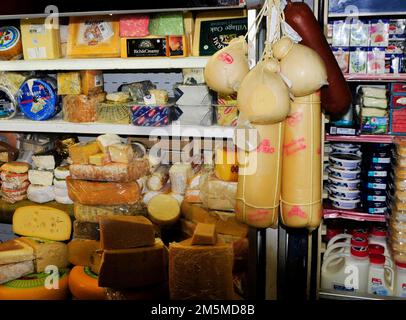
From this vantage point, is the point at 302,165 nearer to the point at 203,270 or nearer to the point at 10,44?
the point at 203,270

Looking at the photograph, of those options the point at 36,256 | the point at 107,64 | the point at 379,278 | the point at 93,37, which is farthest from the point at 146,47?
the point at 379,278

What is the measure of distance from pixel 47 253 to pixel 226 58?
65.2 inches

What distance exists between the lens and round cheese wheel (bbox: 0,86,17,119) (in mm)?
2609

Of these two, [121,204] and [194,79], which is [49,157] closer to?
[121,204]

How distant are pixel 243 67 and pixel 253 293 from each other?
122cm

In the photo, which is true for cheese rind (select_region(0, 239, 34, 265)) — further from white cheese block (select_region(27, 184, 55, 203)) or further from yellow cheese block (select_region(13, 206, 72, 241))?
white cheese block (select_region(27, 184, 55, 203))

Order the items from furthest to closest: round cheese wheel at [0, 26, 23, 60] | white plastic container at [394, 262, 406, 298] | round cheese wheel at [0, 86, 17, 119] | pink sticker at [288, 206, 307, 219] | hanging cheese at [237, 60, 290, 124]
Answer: white plastic container at [394, 262, 406, 298], round cheese wheel at [0, 86, 17, 119], round cheese wheel at [0, 26, 23, 60], pink sticker at [288, 206, 307, 219], hanging cheese at [237, 60, 290, 124]

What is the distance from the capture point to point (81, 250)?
8.61ft

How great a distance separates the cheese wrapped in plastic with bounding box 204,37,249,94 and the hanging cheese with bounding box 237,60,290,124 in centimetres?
9

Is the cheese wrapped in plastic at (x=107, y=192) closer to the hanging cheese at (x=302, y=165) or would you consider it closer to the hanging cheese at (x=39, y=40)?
the hanging cheese at (x=39, y=40)

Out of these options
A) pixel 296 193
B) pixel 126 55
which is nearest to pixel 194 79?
pixel 126 55

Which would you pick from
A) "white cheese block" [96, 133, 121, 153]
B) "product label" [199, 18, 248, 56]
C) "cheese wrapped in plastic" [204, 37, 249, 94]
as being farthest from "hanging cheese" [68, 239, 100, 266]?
"cheese wrapped in plastic" [204, 37, 249, 94]

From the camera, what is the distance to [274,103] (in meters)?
1.49

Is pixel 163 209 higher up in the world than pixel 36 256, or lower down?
higher up
